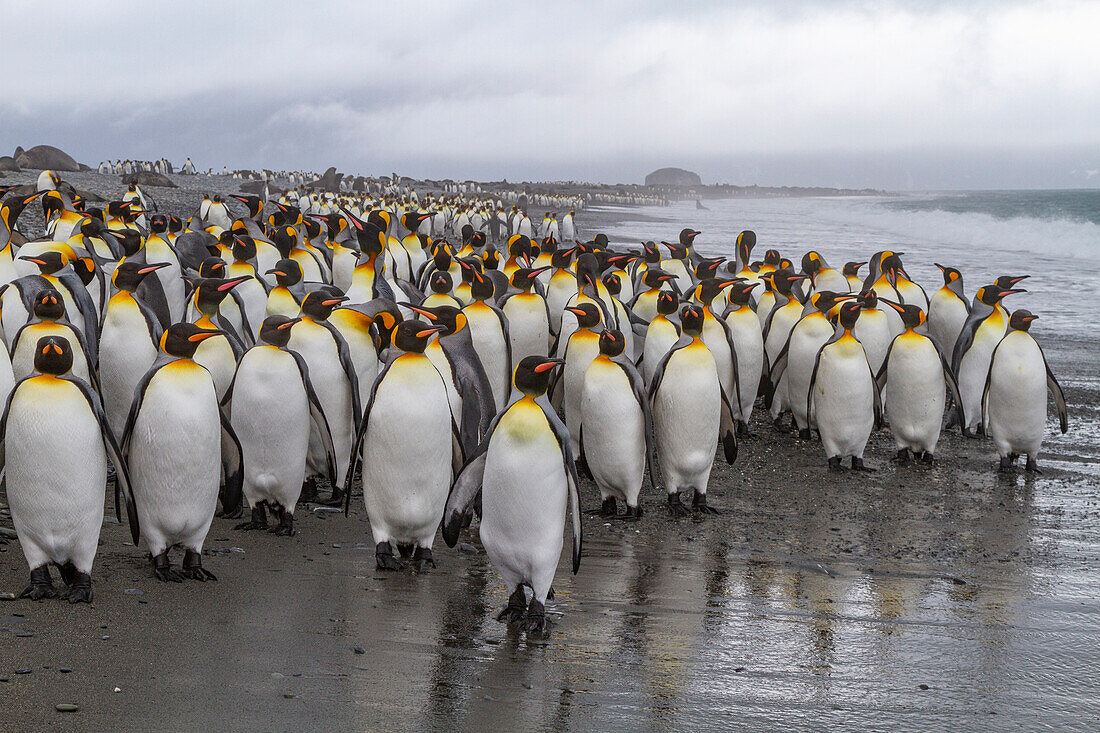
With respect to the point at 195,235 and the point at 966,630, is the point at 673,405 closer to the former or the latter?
the point at 966,630

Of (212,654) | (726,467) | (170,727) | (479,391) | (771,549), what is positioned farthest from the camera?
(726,467)

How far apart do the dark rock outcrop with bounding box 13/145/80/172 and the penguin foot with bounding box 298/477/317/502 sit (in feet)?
124

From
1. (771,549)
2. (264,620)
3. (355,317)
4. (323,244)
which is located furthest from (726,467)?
(323,244)

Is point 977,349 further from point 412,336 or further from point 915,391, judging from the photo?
point 412,336

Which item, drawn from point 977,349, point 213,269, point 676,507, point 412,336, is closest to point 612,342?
point 676,507

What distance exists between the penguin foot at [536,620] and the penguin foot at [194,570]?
1397 mm

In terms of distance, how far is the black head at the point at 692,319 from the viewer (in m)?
6.01

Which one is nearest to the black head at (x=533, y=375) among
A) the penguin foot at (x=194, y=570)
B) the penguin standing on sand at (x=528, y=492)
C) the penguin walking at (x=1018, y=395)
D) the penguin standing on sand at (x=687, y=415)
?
the penguin standing on sand at (x=528, y=492)

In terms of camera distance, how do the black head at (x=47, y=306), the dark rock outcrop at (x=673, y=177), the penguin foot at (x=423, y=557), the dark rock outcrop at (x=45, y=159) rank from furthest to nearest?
the dark rock outcrop at (x=673, y=177) < the dark rock outcrop at (x=45, y=159) < the penguin foot at (x=423, y=557) < the black head at (x=47, y=306)

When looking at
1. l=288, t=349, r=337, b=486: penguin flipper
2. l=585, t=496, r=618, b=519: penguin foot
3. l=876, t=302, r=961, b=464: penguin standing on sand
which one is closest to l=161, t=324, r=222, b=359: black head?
l=288, t=349, r=337, b=486: penguin flipper

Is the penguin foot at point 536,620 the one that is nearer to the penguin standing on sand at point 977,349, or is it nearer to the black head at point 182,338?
the black head at point 182,338

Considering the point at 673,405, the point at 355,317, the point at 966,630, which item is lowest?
the point at 966,630

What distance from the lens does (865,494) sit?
653cm

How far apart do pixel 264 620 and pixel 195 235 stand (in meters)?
6.71
